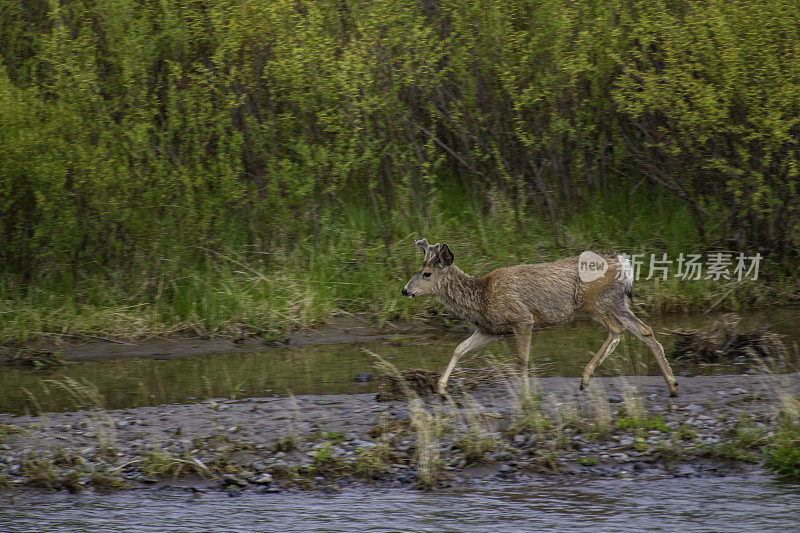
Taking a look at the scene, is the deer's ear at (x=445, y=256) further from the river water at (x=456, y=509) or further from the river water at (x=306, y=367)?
the river water at (x=456, y=509)

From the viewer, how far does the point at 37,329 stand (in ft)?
45.3

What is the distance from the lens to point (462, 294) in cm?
1069

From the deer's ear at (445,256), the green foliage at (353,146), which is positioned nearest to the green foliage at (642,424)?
the deer's ear at (445,256)

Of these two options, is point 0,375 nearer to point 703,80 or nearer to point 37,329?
point 37,329

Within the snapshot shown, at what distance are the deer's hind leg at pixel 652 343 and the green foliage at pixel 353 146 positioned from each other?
15.4 ft

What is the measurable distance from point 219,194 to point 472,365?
212 inches

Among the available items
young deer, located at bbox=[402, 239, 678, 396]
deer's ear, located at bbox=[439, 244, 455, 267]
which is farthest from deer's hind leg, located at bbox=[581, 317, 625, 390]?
deer's ear, located at bbox=[439, 244, 455, 267]

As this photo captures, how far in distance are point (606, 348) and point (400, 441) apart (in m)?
2.52

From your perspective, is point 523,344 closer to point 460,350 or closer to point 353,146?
point 460,350

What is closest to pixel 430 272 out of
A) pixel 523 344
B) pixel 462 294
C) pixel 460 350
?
pixel 462 294

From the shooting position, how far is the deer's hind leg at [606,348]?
10.2m

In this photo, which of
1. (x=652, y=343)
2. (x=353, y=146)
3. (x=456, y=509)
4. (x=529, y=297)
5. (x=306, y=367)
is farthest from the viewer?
(x=353, y=146)

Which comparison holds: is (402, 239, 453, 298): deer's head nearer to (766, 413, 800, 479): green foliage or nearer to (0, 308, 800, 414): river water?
(0, 308, 800, 414): river water

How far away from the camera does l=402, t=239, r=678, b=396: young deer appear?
10.3 metres
